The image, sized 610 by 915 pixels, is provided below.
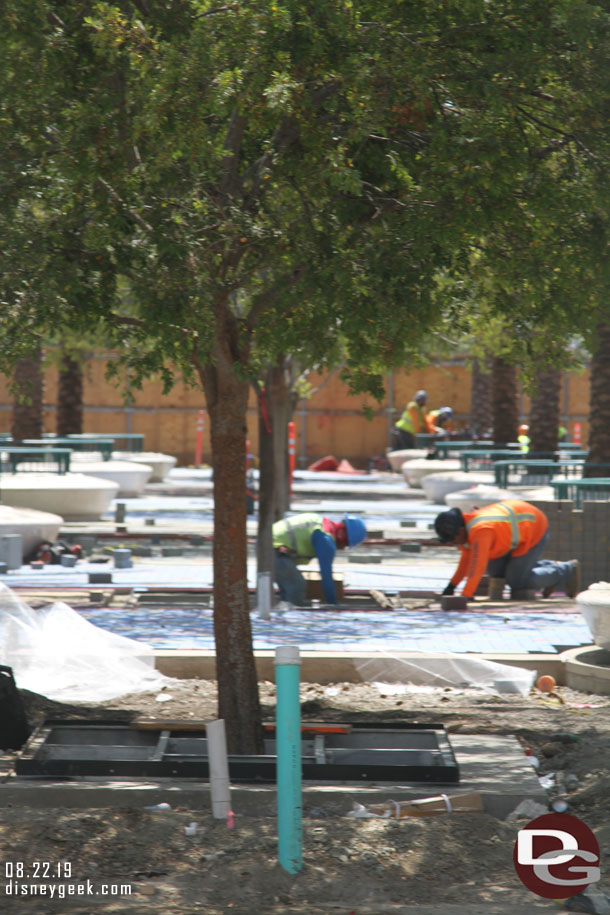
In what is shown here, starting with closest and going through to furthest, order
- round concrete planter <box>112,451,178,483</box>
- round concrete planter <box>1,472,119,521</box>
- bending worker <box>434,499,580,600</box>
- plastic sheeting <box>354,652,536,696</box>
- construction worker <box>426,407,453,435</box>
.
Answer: plastic sheeting <box>354,652,536,696</box> → bending worker <box>434,499,580,600</box> → round concrete planter <box>1,472,119,521</box> → round concrete planter <box>112,451,178,483</box> → construction worker <box>426,407,453,435</box>

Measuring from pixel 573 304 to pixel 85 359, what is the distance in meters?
20.9

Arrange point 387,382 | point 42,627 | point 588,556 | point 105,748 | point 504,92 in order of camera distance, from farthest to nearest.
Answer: point 387,382 → point 588,556 → point 42,627 → point 105,748 → point 504,92

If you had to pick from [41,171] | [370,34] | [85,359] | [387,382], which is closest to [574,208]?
[370,34]

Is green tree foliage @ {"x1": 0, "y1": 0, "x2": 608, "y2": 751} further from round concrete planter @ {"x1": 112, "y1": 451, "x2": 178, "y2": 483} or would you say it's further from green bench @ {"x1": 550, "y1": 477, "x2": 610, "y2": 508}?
round concrete planter @ {"x1": 112, "y1": 451, "x2": 178, "y2": 483}

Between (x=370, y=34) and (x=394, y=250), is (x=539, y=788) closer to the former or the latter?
(x=394, y=250)

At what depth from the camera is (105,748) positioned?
20.2ft

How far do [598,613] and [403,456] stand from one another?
2512 centimetres

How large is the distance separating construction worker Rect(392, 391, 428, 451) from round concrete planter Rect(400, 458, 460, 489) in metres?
3.87

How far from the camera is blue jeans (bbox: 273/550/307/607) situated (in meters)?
11.7

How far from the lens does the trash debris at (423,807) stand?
5.35 meters

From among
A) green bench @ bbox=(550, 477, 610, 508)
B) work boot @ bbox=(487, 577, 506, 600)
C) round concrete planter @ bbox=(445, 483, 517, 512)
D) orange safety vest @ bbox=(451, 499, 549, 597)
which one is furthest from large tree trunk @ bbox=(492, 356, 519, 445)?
orange safety vest @ bbox=(451, 499, 549, 597)

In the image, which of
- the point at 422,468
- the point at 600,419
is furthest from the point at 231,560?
the point at 422,468

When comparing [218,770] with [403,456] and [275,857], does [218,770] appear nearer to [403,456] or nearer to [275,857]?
[275,857]

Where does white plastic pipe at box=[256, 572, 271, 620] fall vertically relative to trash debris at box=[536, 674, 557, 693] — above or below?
above
